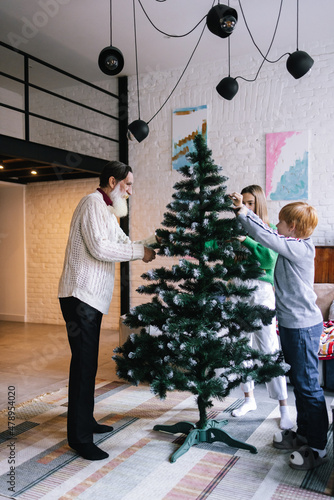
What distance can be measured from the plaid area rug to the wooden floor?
2.13 feet

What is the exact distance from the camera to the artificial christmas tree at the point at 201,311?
2336mm

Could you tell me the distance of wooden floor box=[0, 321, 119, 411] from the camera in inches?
148

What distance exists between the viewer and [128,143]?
6.25 meters

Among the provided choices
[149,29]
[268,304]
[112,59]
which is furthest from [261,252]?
[149,29]

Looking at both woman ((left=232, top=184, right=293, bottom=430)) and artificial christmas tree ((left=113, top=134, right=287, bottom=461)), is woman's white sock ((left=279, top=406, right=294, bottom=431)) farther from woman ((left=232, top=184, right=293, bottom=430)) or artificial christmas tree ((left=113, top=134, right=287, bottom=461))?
artificial christmas tree ((left=113, top=134, right=287, bottom=461))

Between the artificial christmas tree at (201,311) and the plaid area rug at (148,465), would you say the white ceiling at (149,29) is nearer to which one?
the artificial christmas tree at (201,311)

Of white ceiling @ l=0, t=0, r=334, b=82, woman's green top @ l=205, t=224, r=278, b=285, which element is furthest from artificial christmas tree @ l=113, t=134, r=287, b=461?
white ceiling @ l=0, t=0, r=334, b=82

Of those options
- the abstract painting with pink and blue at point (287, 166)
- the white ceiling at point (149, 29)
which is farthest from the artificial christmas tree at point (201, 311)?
the abstract painting with pink and blue at point (287, 166)

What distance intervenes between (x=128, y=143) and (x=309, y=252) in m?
4.36

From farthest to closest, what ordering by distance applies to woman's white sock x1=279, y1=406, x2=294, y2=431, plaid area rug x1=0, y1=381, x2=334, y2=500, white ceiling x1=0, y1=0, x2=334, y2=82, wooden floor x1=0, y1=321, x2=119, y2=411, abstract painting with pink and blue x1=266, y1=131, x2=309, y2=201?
abstract painting with pink and blue x1=266, y1=131, x2=309, y2=201 → white ceiling x1=0, y1=0, x2=334, y2=82 → wooden floor x1=0, y1=321, x2=119, y2=411 → woman's white sock x1=279, y1=406, x2=294, y2=431 → plaid area rug x1=0, y1=381, x2=334, y2=500

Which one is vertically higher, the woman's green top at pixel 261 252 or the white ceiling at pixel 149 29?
the white ceiling at pixel 149 29

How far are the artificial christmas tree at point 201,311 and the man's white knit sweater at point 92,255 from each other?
0.64ft

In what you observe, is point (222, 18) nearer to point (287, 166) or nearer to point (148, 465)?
point (287, 166)

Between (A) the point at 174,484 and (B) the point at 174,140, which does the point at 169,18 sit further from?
(A) the point at 174,484
